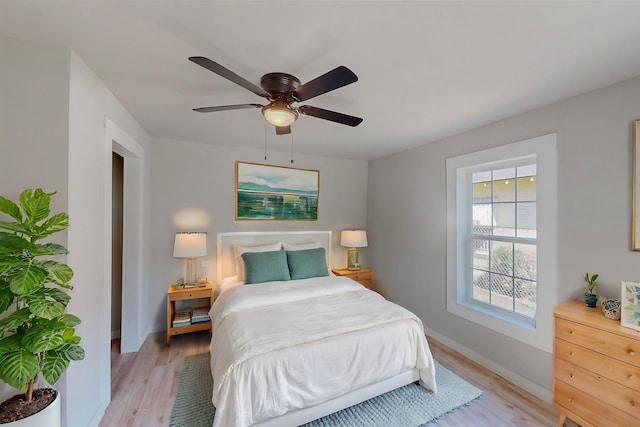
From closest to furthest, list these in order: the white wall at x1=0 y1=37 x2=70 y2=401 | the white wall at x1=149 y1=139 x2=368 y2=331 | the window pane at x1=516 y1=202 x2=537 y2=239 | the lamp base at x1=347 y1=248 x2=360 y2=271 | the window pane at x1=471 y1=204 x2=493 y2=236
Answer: the white wall at x1=0 y1=37 x2=70 y2=401 < the window pane at x1=516 y1=202 x2=537 y2=239 < the window pane at x1=471 y1=204 x2=493 y2=236 < the white wall at x1=149 y1=139 x2=368 y2=331 < the lamp base at x1=347 y1=248 x2=360 y2=271

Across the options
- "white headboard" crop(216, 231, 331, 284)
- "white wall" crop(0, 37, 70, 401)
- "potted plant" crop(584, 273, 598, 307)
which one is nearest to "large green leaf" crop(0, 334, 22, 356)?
"white wall" crop(0, 37, 70, 401)

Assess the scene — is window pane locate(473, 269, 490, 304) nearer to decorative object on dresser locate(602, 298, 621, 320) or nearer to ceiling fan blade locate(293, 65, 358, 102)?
decorative object on dresser locate(602, 298, 621, 320)

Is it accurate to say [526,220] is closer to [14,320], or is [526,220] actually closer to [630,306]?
[630,306]

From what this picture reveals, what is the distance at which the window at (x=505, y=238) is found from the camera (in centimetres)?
217

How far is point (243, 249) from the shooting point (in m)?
3.35

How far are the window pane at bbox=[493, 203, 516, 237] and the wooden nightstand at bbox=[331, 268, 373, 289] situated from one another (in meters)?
1.85

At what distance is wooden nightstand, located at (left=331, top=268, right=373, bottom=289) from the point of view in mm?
3877

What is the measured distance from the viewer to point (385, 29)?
4.26 ft

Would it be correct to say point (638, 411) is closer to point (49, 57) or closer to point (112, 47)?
point (112, 47)

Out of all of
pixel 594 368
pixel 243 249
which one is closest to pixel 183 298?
pixel 243 249

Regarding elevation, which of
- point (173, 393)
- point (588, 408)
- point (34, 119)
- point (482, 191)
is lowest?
point (173, 393)

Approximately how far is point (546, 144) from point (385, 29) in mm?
1808

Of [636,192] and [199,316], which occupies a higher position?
[636,192]

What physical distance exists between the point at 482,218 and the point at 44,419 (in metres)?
3.55
